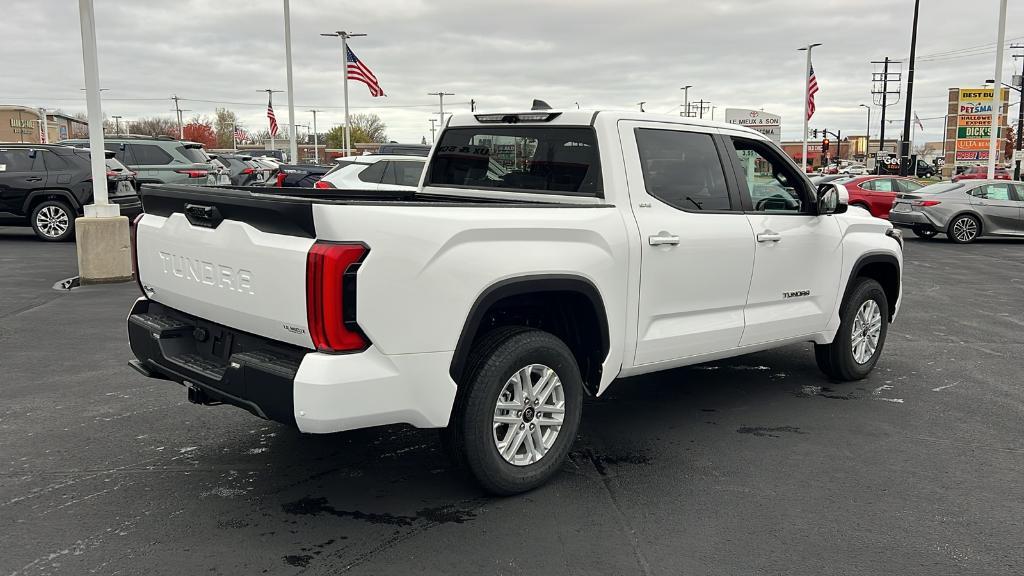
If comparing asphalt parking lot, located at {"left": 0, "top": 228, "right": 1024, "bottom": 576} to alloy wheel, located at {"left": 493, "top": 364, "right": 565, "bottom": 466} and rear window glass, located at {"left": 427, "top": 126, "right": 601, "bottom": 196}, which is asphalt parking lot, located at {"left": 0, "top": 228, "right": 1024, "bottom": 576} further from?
rear window glass, located at {"left": 427, "top": 126, "right": 601, "bottom": 196}

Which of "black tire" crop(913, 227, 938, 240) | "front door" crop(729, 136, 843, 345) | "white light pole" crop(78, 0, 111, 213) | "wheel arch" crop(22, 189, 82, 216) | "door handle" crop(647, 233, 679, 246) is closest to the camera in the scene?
"door handle" crop(647, 233, 679, 246)

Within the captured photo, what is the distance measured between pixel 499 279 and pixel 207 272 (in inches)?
53.0

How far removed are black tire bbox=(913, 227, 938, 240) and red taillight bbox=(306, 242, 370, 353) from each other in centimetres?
1851

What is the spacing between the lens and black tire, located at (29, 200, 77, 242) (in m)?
15.2

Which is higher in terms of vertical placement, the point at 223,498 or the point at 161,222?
the point at 161,222

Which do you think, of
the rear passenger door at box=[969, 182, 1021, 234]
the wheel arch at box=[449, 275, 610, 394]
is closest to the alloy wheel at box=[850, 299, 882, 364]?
the wheel arch at box=[449, 275, 610, 394]

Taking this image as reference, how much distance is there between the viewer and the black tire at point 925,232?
1897 centimetres

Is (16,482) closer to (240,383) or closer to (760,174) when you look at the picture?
(240,383)

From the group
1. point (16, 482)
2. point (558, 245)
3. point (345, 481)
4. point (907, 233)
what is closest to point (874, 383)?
point (558, 245)

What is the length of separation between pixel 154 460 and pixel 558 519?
2.27 metres

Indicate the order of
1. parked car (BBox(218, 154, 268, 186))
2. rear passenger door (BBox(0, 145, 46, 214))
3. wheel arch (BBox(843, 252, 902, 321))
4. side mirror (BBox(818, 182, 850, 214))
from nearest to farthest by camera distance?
side mirror (BBox(818, 182, 850, 214))
wheel arch (BBox(843, 252, 902, 321))
rear passenger door (BBox(0, 145, 46, 214))
parked car (BBox(218, 154, 268, 186))

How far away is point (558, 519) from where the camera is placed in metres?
3.89

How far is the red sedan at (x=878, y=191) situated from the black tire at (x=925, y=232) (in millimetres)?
1743

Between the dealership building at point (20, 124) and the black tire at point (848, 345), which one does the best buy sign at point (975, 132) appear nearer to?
the black tire at point (848, 345)
